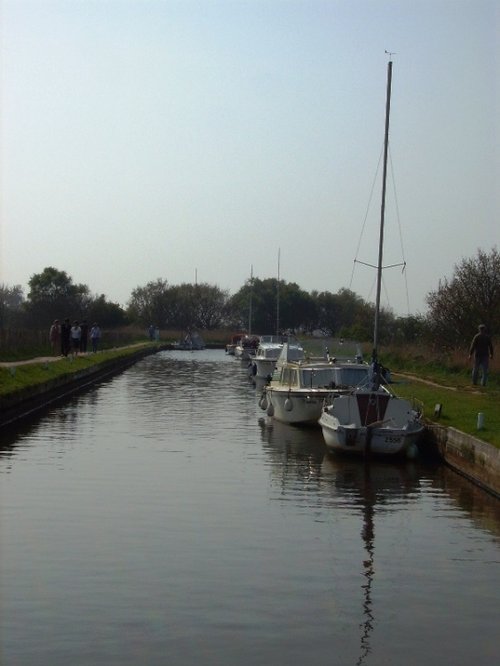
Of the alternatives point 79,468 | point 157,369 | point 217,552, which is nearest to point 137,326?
point 157,369

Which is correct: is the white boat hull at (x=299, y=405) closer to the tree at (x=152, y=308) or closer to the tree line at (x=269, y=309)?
the tree line at (x=269, y=309)

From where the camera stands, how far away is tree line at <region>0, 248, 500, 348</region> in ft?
148

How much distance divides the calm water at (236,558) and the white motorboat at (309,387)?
136 inches

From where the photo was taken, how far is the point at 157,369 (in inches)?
2379

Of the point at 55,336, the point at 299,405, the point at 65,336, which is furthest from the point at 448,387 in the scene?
the point at 55,336

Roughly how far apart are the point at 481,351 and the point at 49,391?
13647 mm

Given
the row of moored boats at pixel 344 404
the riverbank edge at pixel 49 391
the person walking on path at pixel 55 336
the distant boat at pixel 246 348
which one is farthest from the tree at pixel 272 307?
the row of moored boats at pixel 344 404

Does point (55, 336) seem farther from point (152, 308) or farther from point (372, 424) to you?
point (152, 308)

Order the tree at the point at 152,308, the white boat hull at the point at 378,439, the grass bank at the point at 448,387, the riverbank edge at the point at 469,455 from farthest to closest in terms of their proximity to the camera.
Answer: the tree at the point at 152,308 < the grass bank at the point at 448,387 < the white boat hull at the point at 378,439 < the riverbank edge at the point at 469,455

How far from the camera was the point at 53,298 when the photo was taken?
9362 cm

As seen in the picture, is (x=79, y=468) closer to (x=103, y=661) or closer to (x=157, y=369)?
(x=103, y=661)

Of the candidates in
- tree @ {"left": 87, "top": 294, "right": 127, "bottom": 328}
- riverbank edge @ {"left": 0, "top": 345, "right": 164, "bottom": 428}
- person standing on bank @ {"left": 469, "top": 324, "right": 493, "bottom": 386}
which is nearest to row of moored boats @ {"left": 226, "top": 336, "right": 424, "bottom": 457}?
person standing on bank @ {"left": 469, "top": 324, "right": 493, "bottom": 386}

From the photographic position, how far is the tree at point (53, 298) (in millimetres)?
86000

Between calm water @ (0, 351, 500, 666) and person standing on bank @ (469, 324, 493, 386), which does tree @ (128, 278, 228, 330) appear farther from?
calm water @ (0, 351, 500, 666)
